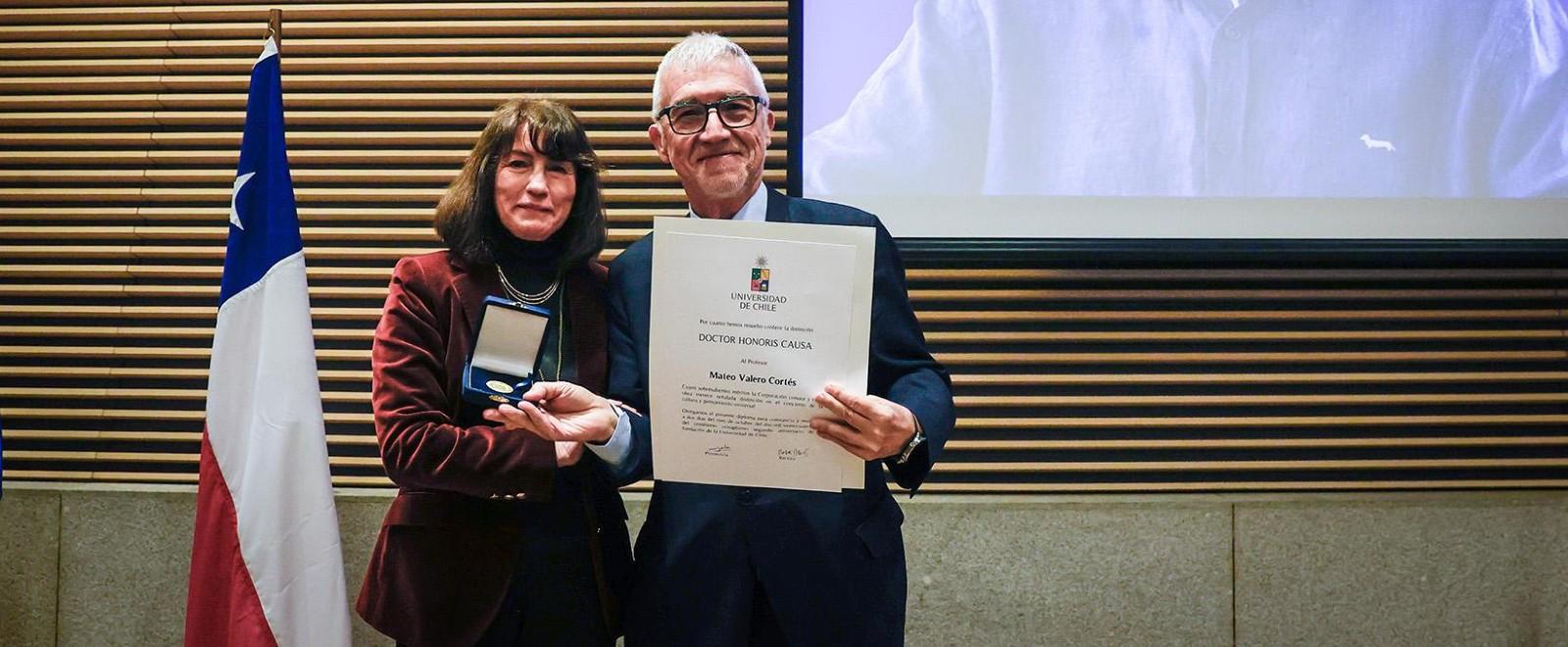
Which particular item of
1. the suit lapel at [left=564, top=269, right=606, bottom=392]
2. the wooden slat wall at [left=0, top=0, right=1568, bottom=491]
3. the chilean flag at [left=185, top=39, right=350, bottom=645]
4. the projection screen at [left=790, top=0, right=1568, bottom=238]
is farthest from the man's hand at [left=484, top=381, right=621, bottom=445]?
the projection screen at [left=790, top=0, right=1568, bottom=238]

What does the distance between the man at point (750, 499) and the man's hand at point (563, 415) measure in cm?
2

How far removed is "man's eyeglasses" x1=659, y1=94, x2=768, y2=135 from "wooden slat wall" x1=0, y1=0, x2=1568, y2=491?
1.33 metres

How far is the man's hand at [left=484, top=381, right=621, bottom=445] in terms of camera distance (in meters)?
1.62

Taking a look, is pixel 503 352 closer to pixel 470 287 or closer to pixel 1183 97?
pixel 470 287

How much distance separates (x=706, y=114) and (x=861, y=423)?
0.58 metres

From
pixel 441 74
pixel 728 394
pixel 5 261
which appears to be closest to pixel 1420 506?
pixel 728 394

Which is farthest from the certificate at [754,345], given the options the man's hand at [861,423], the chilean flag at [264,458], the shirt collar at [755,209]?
the chilean flag at [264,458]

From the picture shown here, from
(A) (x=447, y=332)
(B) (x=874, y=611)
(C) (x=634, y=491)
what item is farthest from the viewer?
(C) (x=634, y=491)

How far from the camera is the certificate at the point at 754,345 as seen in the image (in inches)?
59.6

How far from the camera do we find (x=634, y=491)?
301 centimetres

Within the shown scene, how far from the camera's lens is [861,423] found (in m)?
1.52

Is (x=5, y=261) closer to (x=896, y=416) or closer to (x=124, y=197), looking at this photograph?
(x=124, y=197)

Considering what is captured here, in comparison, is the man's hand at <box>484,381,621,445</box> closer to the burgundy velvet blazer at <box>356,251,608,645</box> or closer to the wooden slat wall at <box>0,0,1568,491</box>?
the burgundy velvet blazer at <box>356,251,608,645</box>

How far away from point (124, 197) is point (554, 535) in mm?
2166
